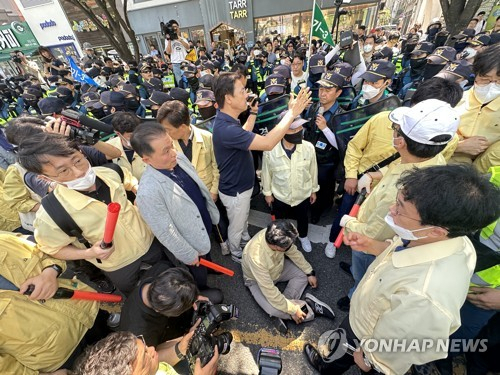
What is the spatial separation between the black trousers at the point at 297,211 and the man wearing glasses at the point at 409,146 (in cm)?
102

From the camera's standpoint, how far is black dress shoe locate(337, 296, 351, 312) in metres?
2.73

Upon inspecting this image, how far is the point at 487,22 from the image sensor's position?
1431 cm

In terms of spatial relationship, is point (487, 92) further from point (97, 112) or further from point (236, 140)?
point (97, 112)

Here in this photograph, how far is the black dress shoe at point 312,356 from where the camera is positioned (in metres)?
2.28

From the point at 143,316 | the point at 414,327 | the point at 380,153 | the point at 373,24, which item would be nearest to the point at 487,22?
the point at 373,24

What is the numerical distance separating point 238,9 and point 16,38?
23161 millimetres

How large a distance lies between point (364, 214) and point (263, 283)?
1.23 metres

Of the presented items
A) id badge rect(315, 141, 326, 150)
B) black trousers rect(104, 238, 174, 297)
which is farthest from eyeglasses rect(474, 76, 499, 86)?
black trousers rect(104, 238, 174, 297)

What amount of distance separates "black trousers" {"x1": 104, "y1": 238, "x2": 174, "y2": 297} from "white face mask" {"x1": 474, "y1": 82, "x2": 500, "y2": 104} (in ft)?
11.9

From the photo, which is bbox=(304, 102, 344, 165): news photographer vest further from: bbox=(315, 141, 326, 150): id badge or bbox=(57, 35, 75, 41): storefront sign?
bbox=(57, 35, 75, 41): storefront sign

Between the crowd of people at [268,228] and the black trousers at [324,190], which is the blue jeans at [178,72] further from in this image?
the black trousers at [324,190]

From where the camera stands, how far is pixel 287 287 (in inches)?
116

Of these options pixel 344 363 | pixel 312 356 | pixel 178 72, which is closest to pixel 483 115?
pixel 344 363

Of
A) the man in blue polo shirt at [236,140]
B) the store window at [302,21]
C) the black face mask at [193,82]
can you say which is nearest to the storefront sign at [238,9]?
the store window at [302,21]
